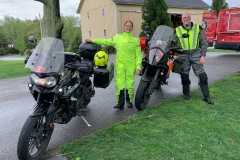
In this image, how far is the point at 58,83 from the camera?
10.9 ft

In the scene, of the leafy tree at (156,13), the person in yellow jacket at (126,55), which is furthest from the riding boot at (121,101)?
the leafy tree at (156,13)

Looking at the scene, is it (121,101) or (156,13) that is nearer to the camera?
(121,101)

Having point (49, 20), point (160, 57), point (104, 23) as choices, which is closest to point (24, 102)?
point (160, 57)

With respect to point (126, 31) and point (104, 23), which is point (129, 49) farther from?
point (104, 23)

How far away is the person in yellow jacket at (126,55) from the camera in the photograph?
484cm

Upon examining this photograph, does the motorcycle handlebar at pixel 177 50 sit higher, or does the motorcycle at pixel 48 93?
the motorcycle handlebar at pixel 177 50

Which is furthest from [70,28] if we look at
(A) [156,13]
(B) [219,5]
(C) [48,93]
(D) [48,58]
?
(C) [48,93]

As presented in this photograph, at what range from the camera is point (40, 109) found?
3.18m

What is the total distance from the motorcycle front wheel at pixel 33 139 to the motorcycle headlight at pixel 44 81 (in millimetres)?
430

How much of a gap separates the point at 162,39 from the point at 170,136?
2.11m

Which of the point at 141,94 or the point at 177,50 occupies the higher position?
the point at 177,50

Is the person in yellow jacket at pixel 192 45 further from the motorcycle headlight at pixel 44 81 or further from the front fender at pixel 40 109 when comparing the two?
the front fender at pixel 40 109

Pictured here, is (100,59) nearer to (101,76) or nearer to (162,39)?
(101,76)

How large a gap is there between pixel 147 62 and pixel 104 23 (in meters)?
22.5
